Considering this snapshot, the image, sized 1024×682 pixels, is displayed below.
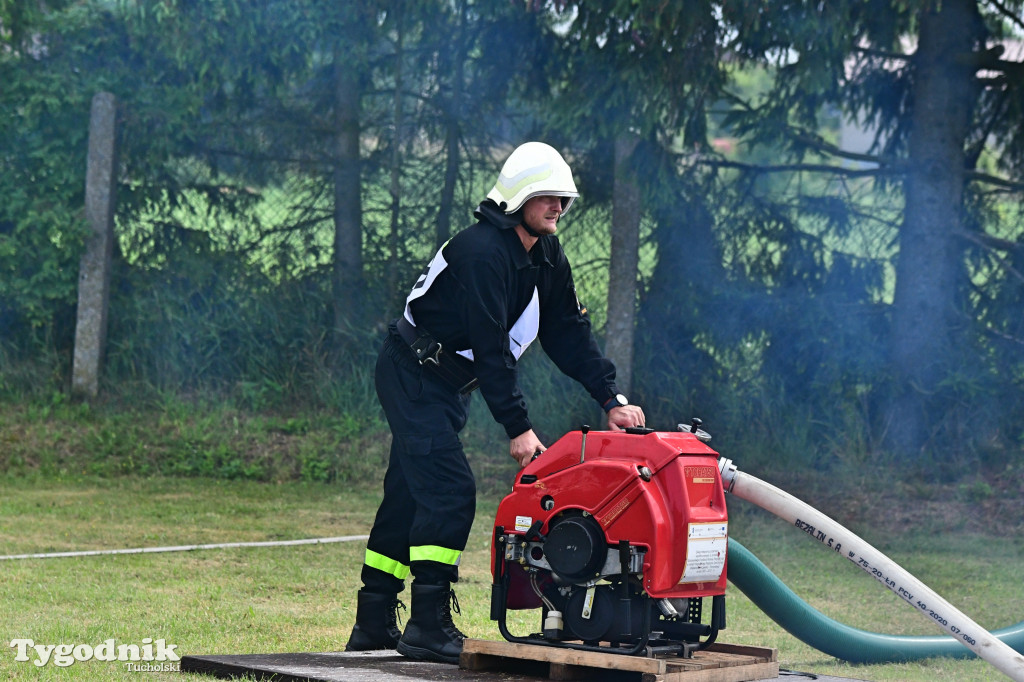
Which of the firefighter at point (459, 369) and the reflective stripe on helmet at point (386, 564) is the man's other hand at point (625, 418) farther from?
the reflective stripe on helmet at point (386, 564)

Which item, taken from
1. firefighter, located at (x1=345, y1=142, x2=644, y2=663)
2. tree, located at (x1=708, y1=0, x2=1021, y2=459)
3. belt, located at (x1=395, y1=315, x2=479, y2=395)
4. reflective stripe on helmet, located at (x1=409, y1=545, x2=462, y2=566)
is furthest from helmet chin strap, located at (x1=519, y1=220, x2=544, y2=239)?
tree, located at (x1=708, y1=0, x2=1021, y2=459)

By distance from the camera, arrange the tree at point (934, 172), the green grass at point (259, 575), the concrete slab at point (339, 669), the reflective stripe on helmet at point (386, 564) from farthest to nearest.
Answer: the tree at point (934, 172), the green grass at point (259, 575), the reflective stripe on helmet at point (386, 564), the concrete slab at point (339, 669)

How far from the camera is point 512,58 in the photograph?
361 inches

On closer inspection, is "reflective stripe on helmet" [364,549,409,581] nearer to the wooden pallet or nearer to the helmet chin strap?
the wooden pallet

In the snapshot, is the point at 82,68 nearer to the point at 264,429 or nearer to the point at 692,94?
the point at 264,429

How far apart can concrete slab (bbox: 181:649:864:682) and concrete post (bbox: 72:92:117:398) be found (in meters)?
5.36

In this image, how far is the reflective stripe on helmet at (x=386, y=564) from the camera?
4.70m

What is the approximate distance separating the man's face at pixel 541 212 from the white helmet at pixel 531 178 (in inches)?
1.1

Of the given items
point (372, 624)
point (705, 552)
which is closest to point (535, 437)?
point (705, 552)

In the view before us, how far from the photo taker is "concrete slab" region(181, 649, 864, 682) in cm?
399

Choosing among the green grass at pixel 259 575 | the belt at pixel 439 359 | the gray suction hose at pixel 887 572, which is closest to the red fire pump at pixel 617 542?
the gray suction hose at pixel 887 572

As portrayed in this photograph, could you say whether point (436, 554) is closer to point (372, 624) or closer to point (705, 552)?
point (372, 624)

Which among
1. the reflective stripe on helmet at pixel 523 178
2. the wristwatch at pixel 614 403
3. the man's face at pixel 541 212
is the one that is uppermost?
the reflective stripe on helmet at pixel 523 178

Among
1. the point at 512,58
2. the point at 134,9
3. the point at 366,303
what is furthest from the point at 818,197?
the point at 134,9
